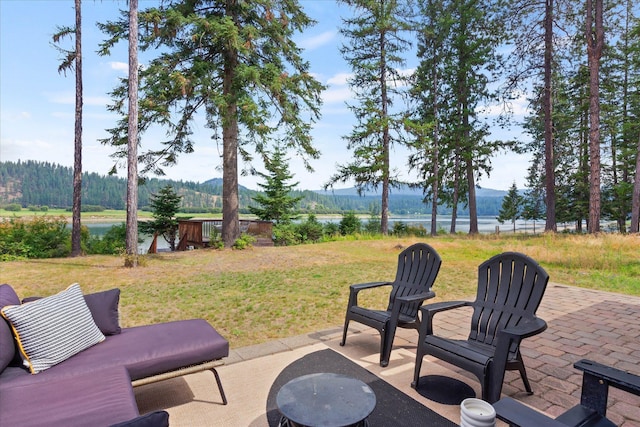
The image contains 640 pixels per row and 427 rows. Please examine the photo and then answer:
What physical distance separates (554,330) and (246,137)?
997 cm

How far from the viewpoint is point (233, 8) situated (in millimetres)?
10734

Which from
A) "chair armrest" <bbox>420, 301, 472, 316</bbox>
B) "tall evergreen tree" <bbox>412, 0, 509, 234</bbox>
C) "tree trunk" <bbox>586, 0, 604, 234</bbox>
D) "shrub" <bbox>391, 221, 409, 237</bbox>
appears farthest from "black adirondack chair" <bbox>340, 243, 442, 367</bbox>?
"tall evergreen tree" <bbox>412, 0, 509, 234</bbox>

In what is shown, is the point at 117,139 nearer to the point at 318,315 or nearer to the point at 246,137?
the point at 246,137

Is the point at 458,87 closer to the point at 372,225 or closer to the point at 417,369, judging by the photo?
the point at 372,225

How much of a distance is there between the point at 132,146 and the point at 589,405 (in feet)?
30.9

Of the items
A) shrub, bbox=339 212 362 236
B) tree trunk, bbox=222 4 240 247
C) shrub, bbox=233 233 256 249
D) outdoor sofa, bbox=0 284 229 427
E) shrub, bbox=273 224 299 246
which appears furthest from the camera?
shrub, bbox=339 212 362 236

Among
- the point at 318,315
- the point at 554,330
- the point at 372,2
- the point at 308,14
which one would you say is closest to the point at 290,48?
the point at 308,14

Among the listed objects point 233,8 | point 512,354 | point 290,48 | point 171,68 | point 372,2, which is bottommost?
point 512,354

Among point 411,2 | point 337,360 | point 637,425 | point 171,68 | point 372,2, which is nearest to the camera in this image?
point 637,425

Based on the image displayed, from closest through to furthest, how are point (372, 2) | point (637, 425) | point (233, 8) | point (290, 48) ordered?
point (637, 425), point (233, 8), point (290, 48), point (372, 2)

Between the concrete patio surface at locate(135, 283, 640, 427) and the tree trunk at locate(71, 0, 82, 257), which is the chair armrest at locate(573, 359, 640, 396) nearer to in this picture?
the concrete patio surface at locate(135, 283, 640, 427)

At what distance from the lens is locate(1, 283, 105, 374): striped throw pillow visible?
213cm

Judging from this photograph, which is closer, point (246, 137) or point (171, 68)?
point (171, 68)

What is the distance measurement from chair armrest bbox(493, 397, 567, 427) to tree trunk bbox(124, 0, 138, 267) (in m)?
8.52
